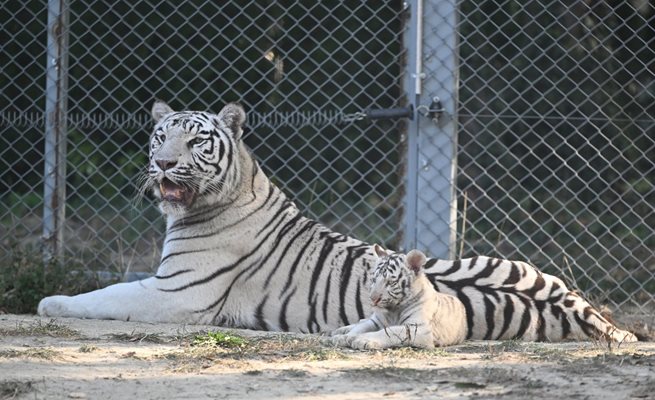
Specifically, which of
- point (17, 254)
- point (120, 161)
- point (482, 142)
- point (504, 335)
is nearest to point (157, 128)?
point (17, 254)

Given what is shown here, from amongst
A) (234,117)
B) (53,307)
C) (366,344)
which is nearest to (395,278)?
(366,344)

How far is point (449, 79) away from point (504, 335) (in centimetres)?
164

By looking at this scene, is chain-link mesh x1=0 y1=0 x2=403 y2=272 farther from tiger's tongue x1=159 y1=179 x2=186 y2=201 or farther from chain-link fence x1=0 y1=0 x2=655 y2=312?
tiger's tongue x1=159 y1=179 x2=186 y2=201

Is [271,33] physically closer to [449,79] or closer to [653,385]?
[449,79]

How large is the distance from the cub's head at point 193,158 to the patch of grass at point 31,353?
61.9 inches

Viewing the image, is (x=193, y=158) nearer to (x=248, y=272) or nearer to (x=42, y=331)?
(x=248, y=272)

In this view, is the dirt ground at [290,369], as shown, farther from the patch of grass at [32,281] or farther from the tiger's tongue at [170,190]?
the patch of grass at [32,281]

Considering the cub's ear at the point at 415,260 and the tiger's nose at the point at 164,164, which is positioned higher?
the tiger's nose at the point at 164,164

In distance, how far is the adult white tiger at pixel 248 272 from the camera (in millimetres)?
5809

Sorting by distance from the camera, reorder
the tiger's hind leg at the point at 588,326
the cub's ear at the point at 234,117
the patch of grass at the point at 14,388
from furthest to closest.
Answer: the cub's ear at the point at 234,117, the tiger's hind leg at the point at 588,326, the patch of grass at the point at 14,388

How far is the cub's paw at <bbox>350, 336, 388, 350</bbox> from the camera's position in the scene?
486cm

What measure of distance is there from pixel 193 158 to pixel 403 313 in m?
1.53

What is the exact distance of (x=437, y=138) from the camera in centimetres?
665

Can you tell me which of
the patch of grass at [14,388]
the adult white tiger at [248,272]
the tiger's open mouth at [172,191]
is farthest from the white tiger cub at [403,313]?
the patch of grass at [14,388]
